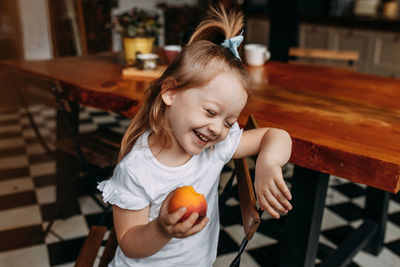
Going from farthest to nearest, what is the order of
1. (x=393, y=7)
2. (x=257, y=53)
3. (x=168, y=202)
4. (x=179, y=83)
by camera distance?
(x=393, y=7) < (x=257, y=53) < (x=179, y=83) < (x=168, y=202)

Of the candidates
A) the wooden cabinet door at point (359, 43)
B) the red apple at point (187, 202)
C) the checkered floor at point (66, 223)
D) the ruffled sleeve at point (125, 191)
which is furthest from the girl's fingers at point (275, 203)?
the wooden cabinet door at point (359, 43)

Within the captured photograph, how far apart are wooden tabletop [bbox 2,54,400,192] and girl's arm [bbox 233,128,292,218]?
163 millimetres

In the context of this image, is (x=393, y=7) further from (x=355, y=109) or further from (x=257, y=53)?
(x=355, y=109)

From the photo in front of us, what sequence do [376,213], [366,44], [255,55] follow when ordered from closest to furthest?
1. [376,213]
2. [255,55]
3. [366,44]

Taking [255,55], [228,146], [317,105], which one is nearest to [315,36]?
[255,55]

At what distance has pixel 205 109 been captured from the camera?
0.85m

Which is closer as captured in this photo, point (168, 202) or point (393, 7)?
point (168, 202)

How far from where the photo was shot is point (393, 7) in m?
5.00

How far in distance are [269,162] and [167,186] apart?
0.26 metres

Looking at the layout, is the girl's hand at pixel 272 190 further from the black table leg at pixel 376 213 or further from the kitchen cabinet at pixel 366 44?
the kitchen cabinet at pixel 366 44

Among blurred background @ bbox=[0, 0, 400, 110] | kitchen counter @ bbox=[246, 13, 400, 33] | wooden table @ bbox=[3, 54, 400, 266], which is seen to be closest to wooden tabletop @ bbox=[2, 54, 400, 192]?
wooden table @ bbox=[3, 54, 400, 266]

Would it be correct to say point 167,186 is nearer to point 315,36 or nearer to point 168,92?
point 168,92

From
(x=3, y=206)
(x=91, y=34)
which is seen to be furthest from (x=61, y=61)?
(x=91, y=34)

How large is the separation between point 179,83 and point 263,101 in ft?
2.34
